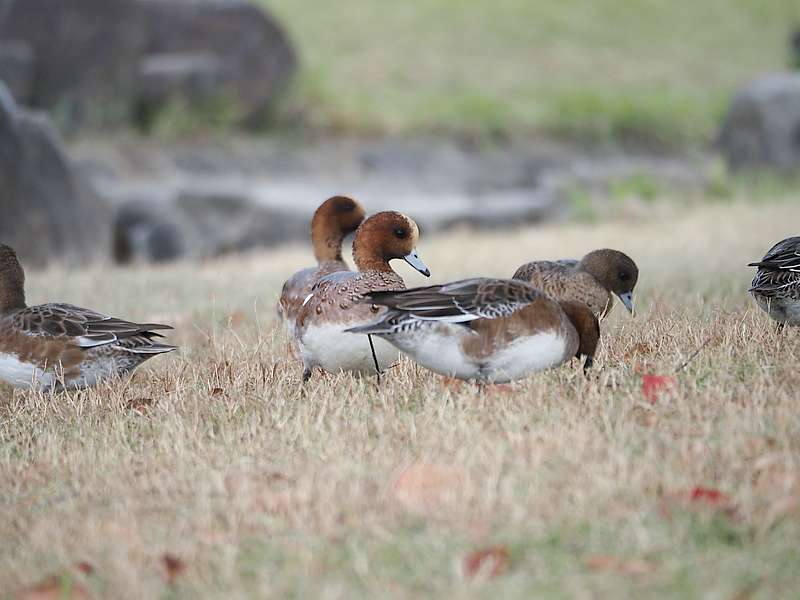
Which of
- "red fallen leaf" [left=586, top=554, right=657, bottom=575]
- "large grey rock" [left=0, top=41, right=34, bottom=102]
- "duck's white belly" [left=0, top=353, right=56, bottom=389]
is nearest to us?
"red fallen leaf" [left=586, top=554, right=657, bottom=575]

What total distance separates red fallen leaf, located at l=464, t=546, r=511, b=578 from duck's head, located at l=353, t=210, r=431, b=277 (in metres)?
2.26

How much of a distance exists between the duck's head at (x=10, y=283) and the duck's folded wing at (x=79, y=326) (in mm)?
178

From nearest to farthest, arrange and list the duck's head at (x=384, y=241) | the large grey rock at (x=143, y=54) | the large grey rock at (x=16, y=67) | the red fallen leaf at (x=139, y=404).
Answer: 1. the red fallen leaf at (x=139, y=404)
2. the duck's head at (x=384, y=241)
3. the large grey rock at (x=16, y=67)
4. the large grey rock at (x=143, y=54)

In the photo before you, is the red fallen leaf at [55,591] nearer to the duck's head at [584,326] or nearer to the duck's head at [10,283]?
the duck's head at [584,326]

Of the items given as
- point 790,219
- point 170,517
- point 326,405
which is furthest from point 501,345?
point 790,219

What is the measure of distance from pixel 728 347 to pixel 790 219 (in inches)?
294

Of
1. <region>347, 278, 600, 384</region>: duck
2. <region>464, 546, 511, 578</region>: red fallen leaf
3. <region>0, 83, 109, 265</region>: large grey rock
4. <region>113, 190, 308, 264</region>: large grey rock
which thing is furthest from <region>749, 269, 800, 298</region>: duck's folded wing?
<region>113, 190, 308, 264</region>: large grey rock

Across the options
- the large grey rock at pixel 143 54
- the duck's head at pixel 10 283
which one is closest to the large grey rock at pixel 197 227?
the large grey rock at pixel 143 54

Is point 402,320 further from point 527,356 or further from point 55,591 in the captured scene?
point 55,591

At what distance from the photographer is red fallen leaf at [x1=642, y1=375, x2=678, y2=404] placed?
13.6 feet

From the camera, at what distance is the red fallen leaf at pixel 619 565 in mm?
2781

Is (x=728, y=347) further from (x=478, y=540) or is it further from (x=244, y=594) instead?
(x=244, y=594)

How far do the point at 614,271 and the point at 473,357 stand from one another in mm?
1210

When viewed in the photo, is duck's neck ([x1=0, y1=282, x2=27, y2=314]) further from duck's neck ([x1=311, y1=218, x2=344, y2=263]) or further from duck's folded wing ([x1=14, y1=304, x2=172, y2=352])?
duck's neck ([x1=311, y1=218, x2=344, y2=263])
